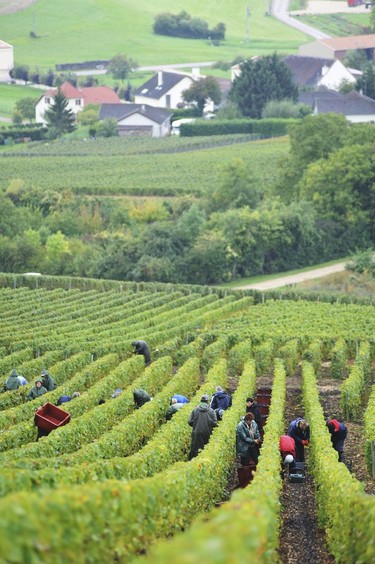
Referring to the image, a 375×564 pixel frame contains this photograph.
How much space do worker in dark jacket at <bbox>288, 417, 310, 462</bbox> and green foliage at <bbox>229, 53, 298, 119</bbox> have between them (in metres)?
108

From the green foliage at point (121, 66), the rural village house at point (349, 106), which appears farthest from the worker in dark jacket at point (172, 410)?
the green foliage at point (121, 66)

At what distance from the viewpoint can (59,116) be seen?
13262cm

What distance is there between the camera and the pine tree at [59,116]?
433ft

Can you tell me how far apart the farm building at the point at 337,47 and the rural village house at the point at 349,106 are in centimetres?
3783

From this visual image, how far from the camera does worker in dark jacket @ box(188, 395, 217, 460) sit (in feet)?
73.6

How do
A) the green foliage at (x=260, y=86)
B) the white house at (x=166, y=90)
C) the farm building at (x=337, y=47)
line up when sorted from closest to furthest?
the green foliage at (x=260, y=86) → the white house at (x=166, y=90) → the farm building at (x=337, y=47)

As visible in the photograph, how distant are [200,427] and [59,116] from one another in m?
113

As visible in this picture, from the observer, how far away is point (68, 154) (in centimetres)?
11725

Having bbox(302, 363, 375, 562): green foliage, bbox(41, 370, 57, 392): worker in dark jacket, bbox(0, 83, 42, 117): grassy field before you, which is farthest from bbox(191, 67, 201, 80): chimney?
bbox(302, 363, 375, 562): green foliage

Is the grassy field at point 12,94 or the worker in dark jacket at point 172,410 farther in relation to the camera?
the grassy field at point 12,94

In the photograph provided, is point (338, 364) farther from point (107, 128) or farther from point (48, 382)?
point (107, 128)

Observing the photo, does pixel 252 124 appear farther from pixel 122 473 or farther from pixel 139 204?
pixel 122 473

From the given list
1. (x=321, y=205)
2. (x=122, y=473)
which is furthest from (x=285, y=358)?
(x=321, y=205)

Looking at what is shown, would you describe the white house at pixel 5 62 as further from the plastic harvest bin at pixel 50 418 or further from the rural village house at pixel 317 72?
the plastic harvest bin at pixel 50 418
